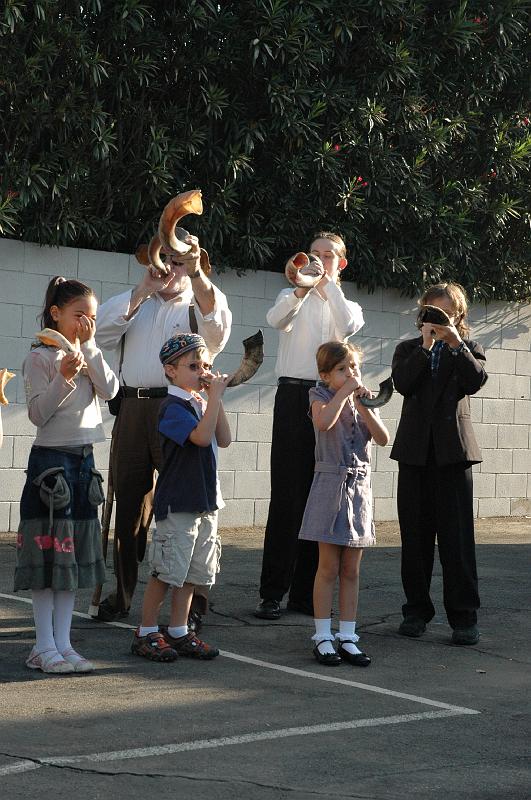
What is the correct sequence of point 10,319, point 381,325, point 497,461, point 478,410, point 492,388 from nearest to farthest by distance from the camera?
point 10,319 → point 381,325 → point 478,410 → point 492,388 → point 497,461

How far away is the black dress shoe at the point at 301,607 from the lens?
721cm

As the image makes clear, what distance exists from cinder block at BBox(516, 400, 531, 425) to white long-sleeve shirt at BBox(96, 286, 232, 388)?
6.94 meters

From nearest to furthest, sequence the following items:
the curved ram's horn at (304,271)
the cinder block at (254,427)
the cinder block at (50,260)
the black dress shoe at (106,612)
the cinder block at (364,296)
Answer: the black dress shoe at (106,612)
the curved ram's horn at (304,271)
the cinder block at (50,260)
the cinder block at (254,427)
the cinder block at (364,296)

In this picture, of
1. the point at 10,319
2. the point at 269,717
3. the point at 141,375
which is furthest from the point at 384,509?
the point at 269,717

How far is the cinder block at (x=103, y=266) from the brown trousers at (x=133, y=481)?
371 cm

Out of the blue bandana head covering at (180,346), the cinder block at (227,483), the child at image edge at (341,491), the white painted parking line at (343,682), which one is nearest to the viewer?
the white painted parking line at (343,682)

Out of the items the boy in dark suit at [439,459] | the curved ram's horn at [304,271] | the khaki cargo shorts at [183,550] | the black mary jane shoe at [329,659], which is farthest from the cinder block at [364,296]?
the black mary jane shoe at [329,659]

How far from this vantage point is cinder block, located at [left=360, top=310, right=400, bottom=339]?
470 inches

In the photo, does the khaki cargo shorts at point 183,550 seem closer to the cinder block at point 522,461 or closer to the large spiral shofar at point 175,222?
the large spiral shofar at point 175,222

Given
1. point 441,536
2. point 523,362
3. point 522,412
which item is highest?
point 523,362

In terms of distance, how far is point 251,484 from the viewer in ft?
36.5

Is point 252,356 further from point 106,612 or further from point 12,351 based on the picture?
point 12,351

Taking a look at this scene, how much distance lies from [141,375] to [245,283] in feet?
14.9

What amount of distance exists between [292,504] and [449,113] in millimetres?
6106
